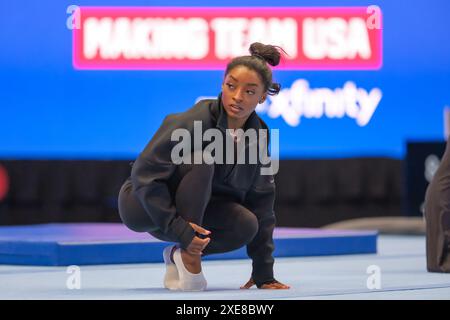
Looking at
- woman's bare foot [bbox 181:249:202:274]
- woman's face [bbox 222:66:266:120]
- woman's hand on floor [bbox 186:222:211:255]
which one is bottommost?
woman's bare foot [bbox 181:249:202:274]

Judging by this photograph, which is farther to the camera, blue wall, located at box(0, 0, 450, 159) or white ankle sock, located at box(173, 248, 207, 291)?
blue wall, located at box(0, 0, 450, 159)

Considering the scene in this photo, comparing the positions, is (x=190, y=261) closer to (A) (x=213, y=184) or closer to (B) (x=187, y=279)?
(B) (x=187, y=279)

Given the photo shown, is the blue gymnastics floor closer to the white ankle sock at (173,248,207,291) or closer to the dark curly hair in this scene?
the white ankle sock at (173,248,207,291)

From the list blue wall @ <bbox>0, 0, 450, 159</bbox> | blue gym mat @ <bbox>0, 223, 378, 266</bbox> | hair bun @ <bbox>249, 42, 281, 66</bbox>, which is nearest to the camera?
hair bun @ <bbox>249, 42, 281, 66</bbox>

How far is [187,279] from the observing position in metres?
2.84

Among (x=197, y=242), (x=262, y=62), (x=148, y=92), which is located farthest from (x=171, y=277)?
(x=148, y=92)

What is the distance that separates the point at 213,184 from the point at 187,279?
0.96 ft

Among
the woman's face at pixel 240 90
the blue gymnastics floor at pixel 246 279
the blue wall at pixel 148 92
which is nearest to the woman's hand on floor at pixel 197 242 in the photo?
the blue gymnastics floor at pixel 246 279

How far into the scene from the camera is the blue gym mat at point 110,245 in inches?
154

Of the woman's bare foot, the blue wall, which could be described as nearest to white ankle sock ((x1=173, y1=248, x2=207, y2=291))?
the woman's bare foot

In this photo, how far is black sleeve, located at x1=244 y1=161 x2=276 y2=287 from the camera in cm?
293

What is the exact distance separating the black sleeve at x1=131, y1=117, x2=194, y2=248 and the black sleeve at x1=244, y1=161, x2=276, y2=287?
0.26 m

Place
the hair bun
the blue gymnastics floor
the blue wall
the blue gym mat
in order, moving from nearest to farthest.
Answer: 1. the blue gymnastics floor
2. the hair bun
3. the blue gym mat
4. the blue wall
